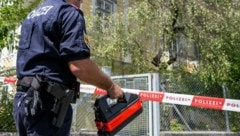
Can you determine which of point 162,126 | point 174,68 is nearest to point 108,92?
point 162,126

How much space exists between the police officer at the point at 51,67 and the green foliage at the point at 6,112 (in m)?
5.24

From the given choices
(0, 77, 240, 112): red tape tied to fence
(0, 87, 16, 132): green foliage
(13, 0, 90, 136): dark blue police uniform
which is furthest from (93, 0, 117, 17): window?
(13, 0, 90, 136): dark blue police uniform

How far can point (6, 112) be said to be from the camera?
26.4 feet

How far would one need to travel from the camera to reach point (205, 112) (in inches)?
393

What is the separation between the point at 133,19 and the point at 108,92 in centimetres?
929

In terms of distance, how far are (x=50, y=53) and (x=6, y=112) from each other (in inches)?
220

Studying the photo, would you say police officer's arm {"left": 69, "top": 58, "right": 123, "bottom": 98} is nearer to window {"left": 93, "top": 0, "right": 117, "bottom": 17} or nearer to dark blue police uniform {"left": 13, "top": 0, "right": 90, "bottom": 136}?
dark blue police uniform {"left": 13, "top": 0, "right": 90, "bottom": 136}

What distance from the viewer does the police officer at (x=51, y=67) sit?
9.05ft

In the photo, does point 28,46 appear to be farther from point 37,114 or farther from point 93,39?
point 93,39

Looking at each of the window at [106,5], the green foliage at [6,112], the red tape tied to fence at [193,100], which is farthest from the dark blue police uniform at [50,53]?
the window at [106,5]

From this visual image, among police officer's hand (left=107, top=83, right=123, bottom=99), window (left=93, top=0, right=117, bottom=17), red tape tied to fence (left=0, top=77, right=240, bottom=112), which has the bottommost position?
red tape tied to fence (left=0, top=77, right=240, bottom=112)

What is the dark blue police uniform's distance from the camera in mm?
2758

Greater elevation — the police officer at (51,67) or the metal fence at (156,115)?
the police officer at (51,67)

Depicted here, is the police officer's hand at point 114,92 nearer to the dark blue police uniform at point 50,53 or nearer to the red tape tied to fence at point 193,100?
the dark blue police uniform at point 50,53
